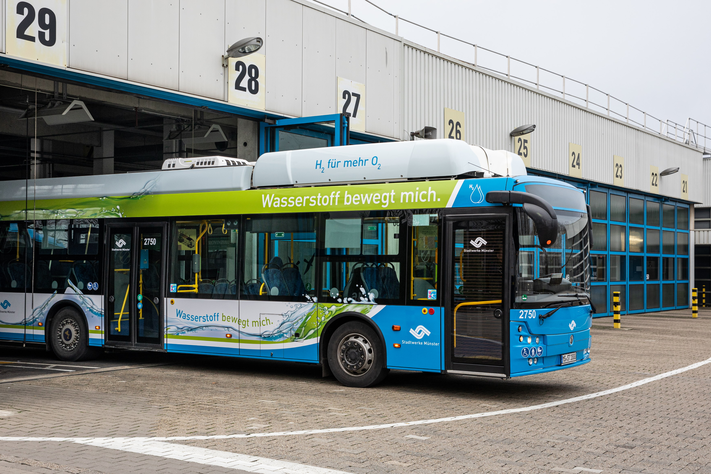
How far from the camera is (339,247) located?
10953mm

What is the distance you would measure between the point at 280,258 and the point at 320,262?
0.72 meters

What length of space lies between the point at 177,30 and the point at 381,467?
10342mm

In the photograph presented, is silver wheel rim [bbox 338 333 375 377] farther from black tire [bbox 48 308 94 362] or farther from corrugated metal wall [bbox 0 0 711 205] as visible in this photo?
corrugated metal wall [bbox 0 0 711 205]

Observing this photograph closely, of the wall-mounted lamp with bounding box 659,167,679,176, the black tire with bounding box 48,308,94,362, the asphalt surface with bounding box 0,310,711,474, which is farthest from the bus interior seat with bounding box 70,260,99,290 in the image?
the wall-mounted lamp with bounding box 659,167,679,176

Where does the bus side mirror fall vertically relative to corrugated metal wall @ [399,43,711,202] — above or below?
below

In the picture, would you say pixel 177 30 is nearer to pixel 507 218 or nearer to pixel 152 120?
pixel 152 120

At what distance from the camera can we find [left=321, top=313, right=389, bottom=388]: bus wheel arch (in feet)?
34.9

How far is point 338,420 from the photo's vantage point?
8367 mm

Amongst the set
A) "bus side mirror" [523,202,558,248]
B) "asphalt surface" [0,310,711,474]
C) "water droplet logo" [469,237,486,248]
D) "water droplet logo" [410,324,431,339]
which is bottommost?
"asphalt surface" [0,310,711,474]

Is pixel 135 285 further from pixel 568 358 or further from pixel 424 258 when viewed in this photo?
pixel 568 358

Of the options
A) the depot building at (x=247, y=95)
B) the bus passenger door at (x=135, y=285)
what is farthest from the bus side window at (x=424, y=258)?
the depot building at (x=247, y=95)

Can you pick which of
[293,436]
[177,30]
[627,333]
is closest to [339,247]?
[293,436]

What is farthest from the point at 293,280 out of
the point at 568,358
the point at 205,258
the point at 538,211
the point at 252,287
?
the point at 568,358

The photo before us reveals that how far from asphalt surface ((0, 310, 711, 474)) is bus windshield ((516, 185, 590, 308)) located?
4.28ft
